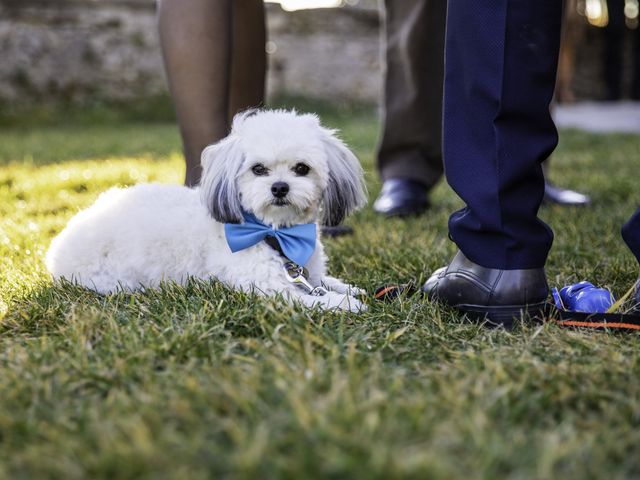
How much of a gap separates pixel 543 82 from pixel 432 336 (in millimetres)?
780

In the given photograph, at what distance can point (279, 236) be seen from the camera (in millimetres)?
2240

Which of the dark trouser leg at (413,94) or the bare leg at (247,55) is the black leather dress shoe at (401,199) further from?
the bare leg at (247,55)

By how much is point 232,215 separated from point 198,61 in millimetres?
847

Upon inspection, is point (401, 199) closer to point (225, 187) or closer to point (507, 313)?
point (225, 187)

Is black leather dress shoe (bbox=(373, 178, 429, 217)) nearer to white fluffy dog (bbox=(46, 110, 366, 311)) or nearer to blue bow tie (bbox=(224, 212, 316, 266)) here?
white fluffy dog (bbox=(46, 110, 366, 311))

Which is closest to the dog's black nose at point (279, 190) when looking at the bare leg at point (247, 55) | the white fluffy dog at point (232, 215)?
the white fluffy dog at point (232, 215)

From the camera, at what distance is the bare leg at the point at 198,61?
8.86 ft

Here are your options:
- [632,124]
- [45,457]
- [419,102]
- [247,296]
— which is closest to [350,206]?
[247,296]

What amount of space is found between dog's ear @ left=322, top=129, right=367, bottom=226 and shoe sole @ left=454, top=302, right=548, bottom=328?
0.64 metres

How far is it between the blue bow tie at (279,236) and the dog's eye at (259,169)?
149 millimetres

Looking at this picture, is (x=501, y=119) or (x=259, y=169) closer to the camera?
(x=501, y=119)

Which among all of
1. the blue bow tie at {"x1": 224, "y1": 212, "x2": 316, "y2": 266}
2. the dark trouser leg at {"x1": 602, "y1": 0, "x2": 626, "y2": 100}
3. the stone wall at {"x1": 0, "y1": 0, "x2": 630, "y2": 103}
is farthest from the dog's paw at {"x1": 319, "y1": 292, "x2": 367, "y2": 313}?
the dark trouser leg at {"x1": 602, "y1": 0, "x2": 626, "y2": 100}

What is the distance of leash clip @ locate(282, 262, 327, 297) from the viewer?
2199mm

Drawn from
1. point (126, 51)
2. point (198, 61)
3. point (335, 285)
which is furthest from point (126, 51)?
point (335, 285)
